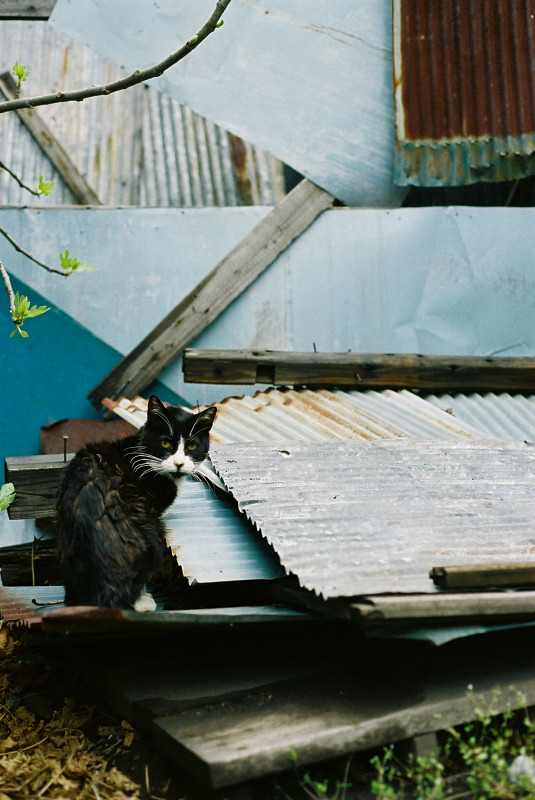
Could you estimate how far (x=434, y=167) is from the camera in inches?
286

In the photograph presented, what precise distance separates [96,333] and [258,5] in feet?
10.4

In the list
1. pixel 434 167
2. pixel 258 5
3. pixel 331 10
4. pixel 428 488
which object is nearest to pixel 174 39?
pixel 258 5

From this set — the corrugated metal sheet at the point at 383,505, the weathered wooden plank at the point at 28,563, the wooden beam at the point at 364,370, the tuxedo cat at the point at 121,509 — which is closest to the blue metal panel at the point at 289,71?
the wooden beam at the point at 364,370

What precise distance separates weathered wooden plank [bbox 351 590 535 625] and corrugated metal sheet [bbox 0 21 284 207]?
17.6ft

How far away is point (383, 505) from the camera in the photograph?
4.02m

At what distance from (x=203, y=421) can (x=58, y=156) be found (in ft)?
15.5

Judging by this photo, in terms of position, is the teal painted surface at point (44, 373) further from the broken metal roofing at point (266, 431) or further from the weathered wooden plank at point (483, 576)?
the weathered wooden plank at point (483, 576)

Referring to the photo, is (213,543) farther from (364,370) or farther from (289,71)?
(289,71)

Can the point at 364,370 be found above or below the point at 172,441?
above

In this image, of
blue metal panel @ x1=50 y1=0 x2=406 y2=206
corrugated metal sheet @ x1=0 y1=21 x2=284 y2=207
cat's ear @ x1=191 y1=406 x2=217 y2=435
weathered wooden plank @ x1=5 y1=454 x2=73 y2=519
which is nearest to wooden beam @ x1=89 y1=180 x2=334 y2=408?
blue metal panel @ x1=50 y1=0 x2=406 y2=206

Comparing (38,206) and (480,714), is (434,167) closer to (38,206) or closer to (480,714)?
(38,206)

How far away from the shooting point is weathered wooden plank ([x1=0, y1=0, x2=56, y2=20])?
7.08m

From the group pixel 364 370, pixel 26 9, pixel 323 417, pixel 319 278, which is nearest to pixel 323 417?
pixel 323 417

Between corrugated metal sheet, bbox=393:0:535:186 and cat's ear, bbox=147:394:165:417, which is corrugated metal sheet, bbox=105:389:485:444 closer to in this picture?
cat's ear, bbox=147:394:165:417
